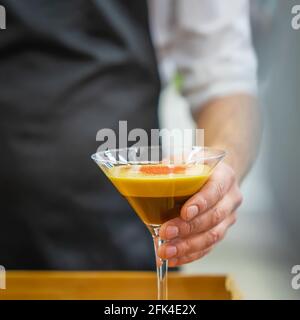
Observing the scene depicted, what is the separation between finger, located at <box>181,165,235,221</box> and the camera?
532 millimetres

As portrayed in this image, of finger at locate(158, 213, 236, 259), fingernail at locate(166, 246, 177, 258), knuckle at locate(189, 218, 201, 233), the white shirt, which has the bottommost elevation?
fingernail at locate(166, 246, 177, 258)

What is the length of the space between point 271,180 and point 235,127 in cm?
82

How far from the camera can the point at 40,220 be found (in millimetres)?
836

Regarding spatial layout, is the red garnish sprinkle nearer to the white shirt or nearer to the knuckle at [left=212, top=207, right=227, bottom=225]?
the knuckle at [left=212, top=207, right=227, bottom=225]

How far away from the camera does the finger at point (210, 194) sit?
0.53 m

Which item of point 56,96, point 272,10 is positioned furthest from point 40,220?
point 272,10

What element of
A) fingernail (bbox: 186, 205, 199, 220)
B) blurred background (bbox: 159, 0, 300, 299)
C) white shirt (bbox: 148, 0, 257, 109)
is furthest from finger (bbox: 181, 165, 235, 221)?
blurred background (bbox: 159, 0, 300, 299)

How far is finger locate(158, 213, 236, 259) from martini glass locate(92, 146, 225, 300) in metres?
0.01

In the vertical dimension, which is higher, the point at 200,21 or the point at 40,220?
the point at 200,21

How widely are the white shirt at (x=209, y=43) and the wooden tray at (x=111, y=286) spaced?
12.0 inches

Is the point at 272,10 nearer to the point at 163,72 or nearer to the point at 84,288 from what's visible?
the point at 163,72

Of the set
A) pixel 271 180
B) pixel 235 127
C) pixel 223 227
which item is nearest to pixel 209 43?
pixel 235 127

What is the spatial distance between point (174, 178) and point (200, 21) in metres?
0.39

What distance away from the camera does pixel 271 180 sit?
1531 mm
